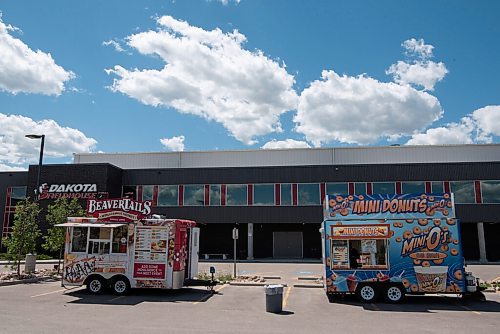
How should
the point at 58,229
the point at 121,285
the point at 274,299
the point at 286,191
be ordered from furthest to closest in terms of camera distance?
the point at 286,191
the point at 58,229
the point at 121,285
the point at 274,299

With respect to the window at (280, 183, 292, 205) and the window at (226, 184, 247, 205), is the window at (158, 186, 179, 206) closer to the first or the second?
the window at (226, 184, 247, 205)

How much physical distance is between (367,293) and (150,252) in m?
7.39

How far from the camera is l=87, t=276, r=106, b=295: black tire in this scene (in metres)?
15.5

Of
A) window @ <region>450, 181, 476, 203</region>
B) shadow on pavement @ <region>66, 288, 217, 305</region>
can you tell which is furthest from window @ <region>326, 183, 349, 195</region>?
shadow on pavement @ <region>66, 288, 217, 305</region>

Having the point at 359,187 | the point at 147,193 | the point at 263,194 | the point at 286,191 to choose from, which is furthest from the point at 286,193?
the point at 147,193

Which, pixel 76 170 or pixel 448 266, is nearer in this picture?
pixel 448 266

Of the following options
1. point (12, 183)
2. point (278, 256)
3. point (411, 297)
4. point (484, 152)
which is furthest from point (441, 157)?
point (12, 183)

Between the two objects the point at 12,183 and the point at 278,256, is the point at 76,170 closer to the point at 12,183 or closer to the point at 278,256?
the point at 12,183

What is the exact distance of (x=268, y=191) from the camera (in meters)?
36.9

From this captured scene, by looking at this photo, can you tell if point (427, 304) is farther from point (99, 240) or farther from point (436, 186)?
point (436, 186)

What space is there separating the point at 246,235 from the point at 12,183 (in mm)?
21586

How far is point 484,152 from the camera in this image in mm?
44031

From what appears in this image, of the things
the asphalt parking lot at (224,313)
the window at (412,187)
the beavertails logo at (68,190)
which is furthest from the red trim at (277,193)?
the asphalt parking lot at (224,313)

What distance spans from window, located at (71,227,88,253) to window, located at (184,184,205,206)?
848 inches
